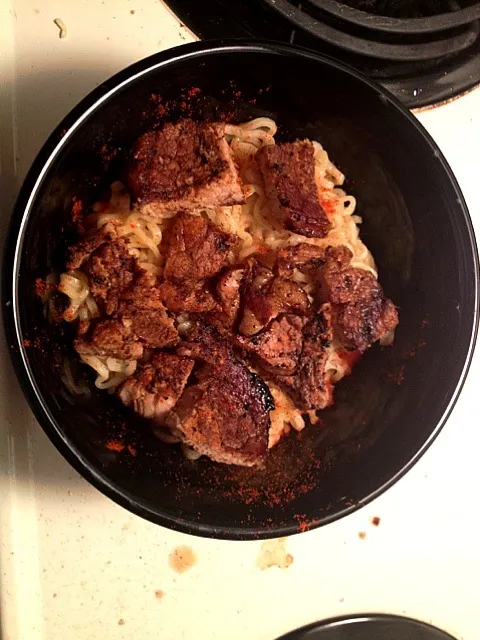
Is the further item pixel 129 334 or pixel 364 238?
pixel 364 238

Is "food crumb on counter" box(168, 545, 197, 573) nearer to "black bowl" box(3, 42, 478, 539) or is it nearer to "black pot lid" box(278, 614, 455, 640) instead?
"black bowl" box(3, 42, 478, 539)

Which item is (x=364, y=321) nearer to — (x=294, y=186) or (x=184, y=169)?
(x=294, y=186)

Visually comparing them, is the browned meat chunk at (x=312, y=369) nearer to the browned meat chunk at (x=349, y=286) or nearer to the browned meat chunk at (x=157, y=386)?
the browned meat chunk at (x=349, y=286)

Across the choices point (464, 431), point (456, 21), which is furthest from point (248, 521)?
point (456, 21)

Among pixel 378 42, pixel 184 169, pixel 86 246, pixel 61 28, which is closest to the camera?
pixel 86 246

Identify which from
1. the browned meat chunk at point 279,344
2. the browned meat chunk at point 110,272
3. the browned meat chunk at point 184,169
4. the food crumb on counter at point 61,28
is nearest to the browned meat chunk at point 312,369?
the browned meat chunk at point 279,344

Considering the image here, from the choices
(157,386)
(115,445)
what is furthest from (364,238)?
(115,445)

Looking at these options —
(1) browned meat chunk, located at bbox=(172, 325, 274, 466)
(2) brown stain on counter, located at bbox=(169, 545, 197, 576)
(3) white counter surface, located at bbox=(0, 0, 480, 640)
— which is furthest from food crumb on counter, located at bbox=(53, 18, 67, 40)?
(2) brown stain on counter, located at bbox=(169, 545, 197, 576)
